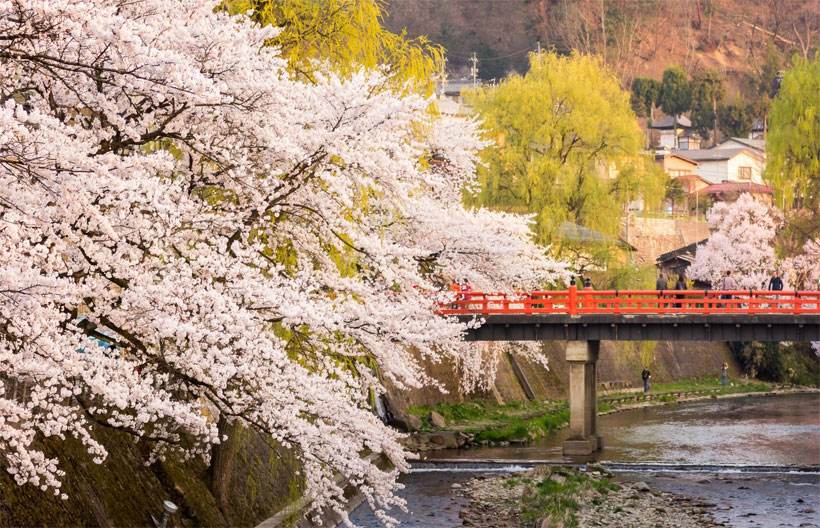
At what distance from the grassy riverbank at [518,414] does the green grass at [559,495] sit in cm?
673

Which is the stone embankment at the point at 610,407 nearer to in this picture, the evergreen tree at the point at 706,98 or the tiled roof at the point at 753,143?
the tiled roof at the point at 753,143

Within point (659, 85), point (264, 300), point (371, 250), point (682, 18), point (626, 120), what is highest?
point (682, 18)

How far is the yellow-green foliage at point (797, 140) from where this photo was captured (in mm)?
40844

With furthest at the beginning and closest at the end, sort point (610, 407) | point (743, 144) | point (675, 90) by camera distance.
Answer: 1. point (675, 90)
2. point (743, 144)
3. point (610, 407)

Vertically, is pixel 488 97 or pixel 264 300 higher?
pixel 488 97

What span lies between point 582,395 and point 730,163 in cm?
6880

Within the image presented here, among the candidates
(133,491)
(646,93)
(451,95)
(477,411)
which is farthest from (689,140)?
(133,491)

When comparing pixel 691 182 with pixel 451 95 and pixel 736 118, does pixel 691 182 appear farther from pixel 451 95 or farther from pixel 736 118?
pixel 451 95

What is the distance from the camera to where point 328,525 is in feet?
62.6

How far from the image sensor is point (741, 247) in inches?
2335

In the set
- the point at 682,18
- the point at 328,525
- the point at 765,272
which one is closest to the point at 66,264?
the point at 328,525

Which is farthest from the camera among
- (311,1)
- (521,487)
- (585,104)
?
(585,104)

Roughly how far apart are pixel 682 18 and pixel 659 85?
35386 mm

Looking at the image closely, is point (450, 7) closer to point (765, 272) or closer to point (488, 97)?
point (765, 272)
